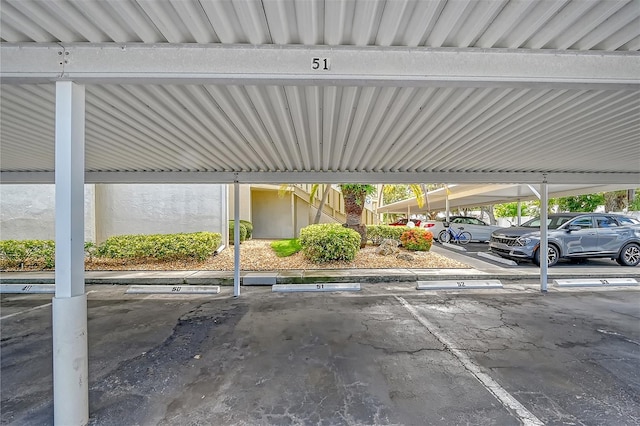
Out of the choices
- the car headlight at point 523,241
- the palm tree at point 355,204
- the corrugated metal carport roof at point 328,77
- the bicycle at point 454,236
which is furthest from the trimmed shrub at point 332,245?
the bicycle at point 454,236

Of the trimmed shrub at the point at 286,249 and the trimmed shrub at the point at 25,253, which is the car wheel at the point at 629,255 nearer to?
the trimmed shrub at the point at 286,249

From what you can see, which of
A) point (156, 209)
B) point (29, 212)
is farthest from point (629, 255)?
point (29, 212)

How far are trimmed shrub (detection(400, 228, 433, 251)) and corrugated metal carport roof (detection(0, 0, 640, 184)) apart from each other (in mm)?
5410

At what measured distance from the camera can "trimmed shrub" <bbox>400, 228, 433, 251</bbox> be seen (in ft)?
32.5

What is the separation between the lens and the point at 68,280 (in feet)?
6.92

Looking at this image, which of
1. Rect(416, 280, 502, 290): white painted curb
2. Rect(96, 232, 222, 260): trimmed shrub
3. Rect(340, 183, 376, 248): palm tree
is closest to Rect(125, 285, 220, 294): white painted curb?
Rect(96, 232, 222, 260): trimmed shrub

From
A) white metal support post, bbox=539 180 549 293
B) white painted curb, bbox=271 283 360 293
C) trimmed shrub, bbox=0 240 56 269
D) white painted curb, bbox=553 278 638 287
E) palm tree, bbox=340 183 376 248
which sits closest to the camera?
white painted curb, bbox=271 283 360 293

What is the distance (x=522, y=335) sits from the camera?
3.90 metres

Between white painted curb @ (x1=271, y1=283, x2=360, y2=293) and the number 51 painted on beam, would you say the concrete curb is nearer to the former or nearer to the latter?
white painted curb @ (x1=271, y1=283, x2=360, y2=293)

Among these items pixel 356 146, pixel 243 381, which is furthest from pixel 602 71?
pixel 243 381

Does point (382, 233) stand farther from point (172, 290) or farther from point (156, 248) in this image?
point (156, 248)

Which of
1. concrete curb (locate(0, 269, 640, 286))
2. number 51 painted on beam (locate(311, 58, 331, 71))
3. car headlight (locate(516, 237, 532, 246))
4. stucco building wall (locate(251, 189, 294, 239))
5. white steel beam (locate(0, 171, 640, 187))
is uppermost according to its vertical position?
number 51 painted on beam (locate(311, 58, 331, 71))

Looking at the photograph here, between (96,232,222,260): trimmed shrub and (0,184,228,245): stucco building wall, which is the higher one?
(0,184,228,245): stucco building wall

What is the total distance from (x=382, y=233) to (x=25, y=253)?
37.1 feet
